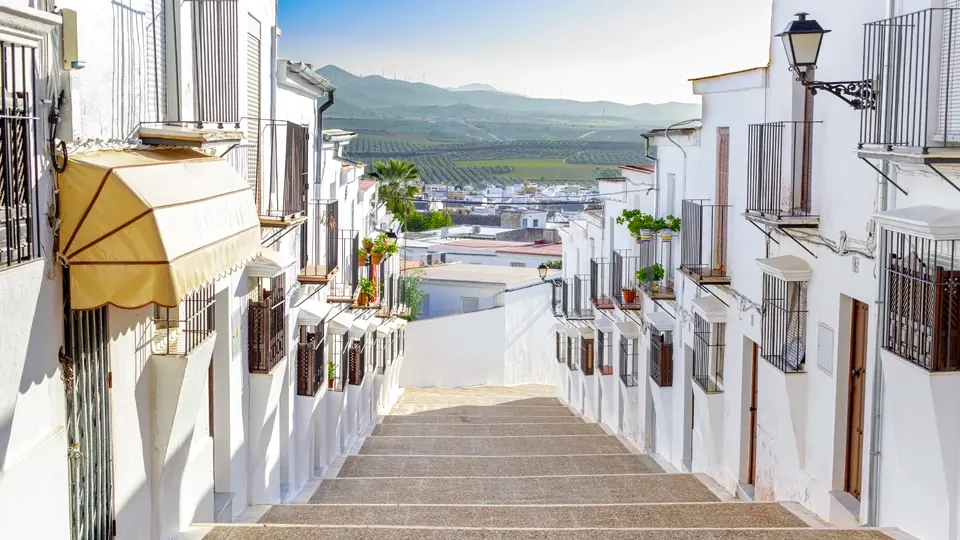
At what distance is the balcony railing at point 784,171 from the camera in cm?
1129

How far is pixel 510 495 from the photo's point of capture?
1318 centimetres

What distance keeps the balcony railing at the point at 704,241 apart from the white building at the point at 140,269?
214 inches

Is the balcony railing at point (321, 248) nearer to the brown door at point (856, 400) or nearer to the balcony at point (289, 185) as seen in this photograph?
the balcony at point (289, 185)

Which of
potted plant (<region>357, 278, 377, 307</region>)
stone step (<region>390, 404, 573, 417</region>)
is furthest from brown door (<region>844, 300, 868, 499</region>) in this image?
stone step (<region>390, 404, 573, 417</region>)

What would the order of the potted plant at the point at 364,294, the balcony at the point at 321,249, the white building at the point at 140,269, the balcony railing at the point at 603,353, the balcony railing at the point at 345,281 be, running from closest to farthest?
the white building at the point at 140,269
the balcony at the point at 321,249
the balcony railing at the point at 345,281
the potted plant at the point at 364,294
the balcony railing at the point at 603,353

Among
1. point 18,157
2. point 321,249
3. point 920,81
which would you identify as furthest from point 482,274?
point 18,157

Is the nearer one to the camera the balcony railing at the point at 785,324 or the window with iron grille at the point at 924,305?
the window with iron grille at the point at 924,305

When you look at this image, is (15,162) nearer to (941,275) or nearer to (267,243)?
(941,275)

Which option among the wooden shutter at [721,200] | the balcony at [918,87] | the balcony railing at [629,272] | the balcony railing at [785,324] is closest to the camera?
the balcony at [918,87]

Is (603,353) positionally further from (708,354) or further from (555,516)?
(555,516)

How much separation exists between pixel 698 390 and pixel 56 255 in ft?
35.9

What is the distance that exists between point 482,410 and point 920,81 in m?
19.5

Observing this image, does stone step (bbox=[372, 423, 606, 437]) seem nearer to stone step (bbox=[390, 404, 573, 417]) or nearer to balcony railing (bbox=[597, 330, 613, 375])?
balcony railing (bbox=[597, 330, 613, 375])

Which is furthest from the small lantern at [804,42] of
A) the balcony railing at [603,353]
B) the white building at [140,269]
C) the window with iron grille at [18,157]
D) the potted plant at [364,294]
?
the balcony railing at [603,353]
